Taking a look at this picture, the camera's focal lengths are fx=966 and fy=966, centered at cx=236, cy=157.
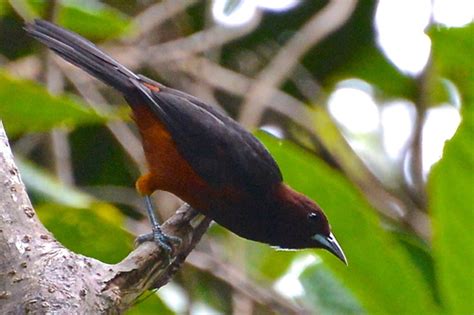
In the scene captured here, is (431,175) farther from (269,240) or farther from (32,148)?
(32,148)

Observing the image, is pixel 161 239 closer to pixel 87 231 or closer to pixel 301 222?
pixel 87 231

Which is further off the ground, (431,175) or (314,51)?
(431,175)

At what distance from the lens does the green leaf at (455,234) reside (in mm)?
2121

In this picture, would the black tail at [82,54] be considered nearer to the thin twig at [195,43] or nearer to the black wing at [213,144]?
the black wing at [213,144]

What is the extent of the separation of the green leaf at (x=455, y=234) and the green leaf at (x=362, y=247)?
0.12 metres

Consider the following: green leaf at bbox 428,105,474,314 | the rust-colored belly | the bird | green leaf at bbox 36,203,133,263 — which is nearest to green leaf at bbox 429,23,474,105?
green leaf at bbox 428,105,474,314

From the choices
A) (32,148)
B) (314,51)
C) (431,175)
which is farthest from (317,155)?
(431,175)

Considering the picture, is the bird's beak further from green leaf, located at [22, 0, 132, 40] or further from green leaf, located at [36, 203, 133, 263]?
green leaf, located at [22, 0, 132, 40]

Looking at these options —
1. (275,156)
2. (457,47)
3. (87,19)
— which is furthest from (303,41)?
(457,47)

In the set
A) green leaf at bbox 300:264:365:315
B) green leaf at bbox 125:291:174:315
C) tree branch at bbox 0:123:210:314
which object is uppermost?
tree branch at bbox 0:123:210:314

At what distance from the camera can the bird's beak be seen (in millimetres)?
2398

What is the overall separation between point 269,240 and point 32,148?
1282 mm

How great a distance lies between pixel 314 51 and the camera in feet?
14.1

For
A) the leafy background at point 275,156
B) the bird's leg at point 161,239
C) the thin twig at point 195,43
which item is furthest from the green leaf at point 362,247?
the thin twig at point 195,43
